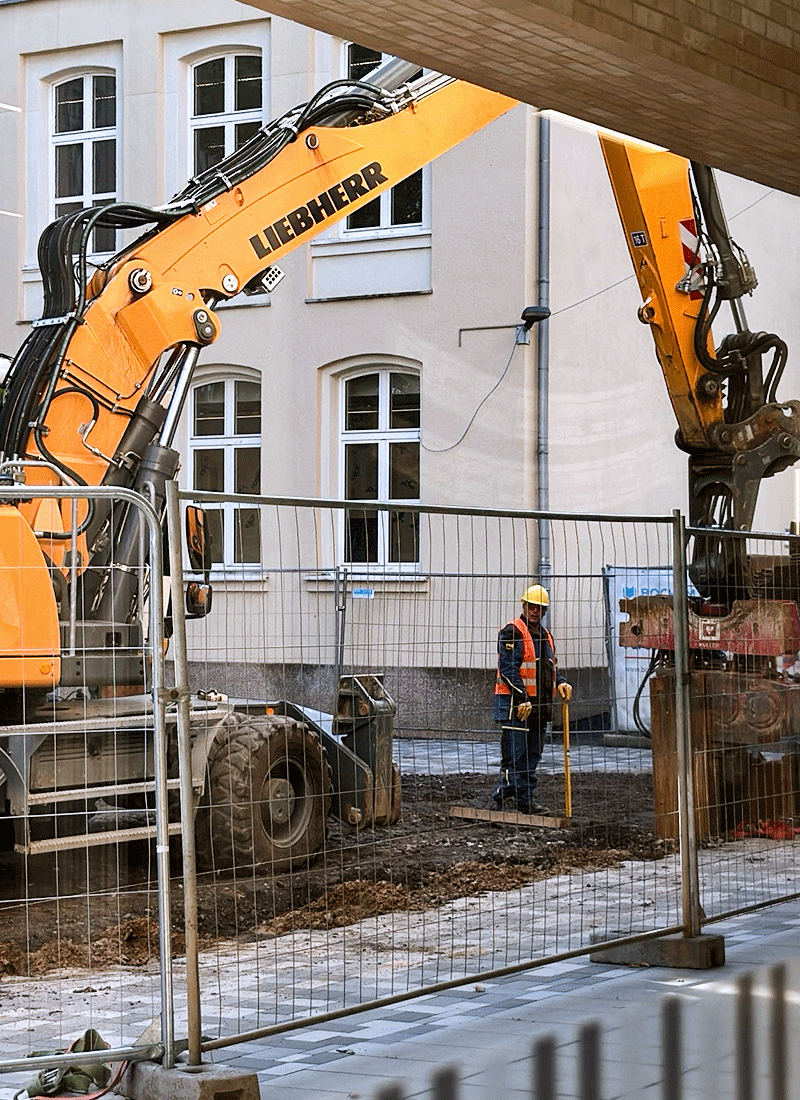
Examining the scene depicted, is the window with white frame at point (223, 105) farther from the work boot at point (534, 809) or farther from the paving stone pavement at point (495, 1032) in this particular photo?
the paving stone pavement at point (495, 1032)

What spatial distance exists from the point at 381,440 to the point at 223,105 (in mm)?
4457

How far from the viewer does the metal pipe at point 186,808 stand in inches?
207

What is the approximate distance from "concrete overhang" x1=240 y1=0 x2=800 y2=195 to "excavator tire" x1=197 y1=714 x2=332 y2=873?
3649 millimetres

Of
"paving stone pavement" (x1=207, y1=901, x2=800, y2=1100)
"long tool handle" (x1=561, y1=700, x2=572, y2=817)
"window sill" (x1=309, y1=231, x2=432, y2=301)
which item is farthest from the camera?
"window sill" (x1=309, y1=231, x2=432, y2=301)

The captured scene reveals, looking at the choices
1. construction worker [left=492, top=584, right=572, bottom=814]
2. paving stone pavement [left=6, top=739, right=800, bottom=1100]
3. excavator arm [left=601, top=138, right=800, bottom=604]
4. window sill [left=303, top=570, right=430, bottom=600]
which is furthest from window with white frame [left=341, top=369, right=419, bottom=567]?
paving stone pavement [left=6, top=739, right=800, bottom=1100]

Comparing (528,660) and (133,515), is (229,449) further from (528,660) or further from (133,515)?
(133,515)

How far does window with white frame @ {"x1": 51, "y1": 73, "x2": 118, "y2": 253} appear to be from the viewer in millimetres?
20531

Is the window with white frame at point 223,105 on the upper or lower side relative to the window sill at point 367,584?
upper

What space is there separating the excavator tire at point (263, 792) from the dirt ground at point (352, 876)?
16cm

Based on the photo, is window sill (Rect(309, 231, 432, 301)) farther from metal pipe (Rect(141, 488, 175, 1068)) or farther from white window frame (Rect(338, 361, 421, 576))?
metal pipe (Rect(141, 488, 175, 1068))

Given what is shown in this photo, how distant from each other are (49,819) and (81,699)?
2.50 feet

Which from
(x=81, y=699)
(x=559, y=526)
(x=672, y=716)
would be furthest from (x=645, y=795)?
(x=559, y=526)

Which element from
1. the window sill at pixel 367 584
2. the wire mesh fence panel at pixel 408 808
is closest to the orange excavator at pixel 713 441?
the wire mesh fence panel at pixel 408 808

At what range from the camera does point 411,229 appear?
63.4 ft
